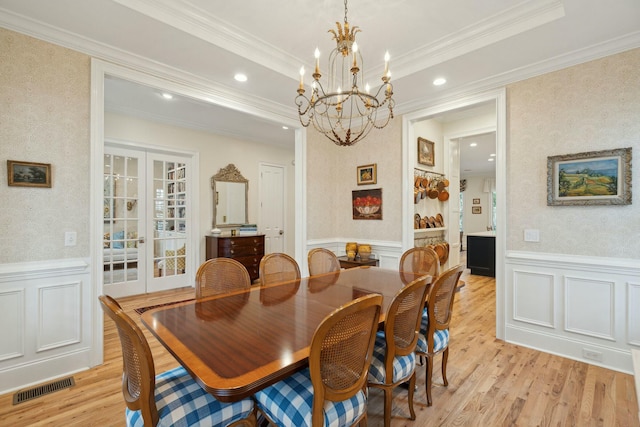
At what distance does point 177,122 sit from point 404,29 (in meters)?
3.70

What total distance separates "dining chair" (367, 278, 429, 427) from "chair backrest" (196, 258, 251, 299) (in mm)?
1071

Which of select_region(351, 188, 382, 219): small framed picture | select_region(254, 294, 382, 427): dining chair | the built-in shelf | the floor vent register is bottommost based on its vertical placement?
the floor vent register

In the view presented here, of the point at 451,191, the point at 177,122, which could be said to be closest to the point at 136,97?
the point at 177,122

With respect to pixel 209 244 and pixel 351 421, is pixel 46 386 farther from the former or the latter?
pixel 209 244

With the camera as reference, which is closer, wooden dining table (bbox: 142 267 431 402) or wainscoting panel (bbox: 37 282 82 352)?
wooden dining table (bbox: 142 267 431 402)

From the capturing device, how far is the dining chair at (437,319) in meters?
1.81

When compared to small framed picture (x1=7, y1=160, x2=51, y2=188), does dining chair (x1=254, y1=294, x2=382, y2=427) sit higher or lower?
lower

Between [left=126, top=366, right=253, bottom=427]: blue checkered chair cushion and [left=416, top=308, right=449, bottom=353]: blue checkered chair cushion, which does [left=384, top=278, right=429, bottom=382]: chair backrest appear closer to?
[left=416, top=308, right=449, bottom=353]: blue checkered chair cushion

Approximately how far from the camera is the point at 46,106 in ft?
7.39

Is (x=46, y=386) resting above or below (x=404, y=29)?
below

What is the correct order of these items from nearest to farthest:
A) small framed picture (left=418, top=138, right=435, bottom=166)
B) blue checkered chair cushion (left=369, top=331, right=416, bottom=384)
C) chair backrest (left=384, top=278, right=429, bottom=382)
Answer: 1. chair backrest (left=384, top=278, right=429, bottom=382)
2. blue checkered chair cushion (left=369, top=331, right=416, bottom=384)
3. small framed picture (left=418, top=138, right=435, bottom=166)

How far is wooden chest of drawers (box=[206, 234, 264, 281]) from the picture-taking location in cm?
493

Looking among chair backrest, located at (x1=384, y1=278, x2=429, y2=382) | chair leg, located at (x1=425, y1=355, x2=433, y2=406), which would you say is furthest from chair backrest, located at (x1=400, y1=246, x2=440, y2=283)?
chair backrest, located at (x1=384, y1=278, x2=429, y2=382)

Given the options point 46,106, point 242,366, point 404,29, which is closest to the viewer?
point 242,366
